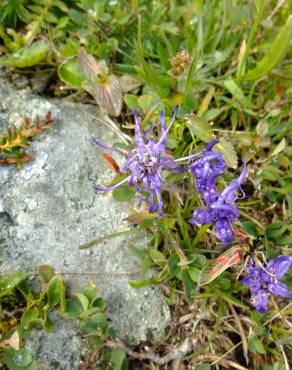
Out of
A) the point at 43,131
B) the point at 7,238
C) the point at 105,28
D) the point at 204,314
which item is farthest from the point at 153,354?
the point at 105,28

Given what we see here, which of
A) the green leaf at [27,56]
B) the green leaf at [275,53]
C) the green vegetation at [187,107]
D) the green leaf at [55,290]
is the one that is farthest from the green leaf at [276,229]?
the green leaf at [27,56]

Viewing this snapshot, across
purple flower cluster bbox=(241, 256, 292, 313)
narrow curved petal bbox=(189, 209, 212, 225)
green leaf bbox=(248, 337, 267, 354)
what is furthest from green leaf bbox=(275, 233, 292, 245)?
narrow curved petal bbox=(189, 209, 212, 225)

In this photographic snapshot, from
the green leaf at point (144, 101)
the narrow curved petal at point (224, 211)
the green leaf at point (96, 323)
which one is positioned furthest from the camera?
the green leaf at point (144, 101)

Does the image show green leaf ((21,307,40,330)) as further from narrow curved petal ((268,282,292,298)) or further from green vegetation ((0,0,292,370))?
narrow curved petal ((268,282,292,298))

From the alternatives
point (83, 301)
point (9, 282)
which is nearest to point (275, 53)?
point (83, 301)

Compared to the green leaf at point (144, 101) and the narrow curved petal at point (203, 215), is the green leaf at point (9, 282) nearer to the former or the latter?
the narrow curved petal at point (203, 215)

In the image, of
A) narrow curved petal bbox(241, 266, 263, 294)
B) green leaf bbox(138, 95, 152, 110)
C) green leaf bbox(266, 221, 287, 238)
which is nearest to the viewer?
narrow curved petal bbox(241, 266, 263, 294)

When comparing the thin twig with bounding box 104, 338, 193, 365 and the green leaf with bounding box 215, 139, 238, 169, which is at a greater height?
the green leaf with bounding box 215, 139, 238, 169

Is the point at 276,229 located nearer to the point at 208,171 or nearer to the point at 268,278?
the point at 268,278
